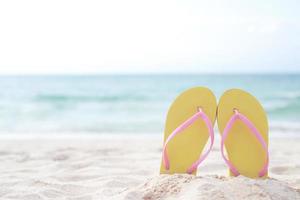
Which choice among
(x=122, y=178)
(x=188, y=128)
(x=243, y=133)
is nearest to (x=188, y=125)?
(x=188, y=128)

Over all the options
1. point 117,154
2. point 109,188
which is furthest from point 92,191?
point 117,154

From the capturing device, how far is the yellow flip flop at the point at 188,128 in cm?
165

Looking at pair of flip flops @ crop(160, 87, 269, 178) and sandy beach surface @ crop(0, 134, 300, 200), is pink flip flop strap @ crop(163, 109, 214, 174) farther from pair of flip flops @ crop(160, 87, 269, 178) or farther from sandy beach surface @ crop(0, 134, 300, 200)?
sandy beach surface @ crop(0, 134, 300, 200)

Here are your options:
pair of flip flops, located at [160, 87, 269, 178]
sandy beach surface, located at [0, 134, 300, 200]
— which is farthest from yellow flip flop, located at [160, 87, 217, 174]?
sandy beach surface, located at [0, 134, 300, 200]

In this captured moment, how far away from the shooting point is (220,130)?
1708 mm

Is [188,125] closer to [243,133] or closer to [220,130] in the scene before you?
[220,130]

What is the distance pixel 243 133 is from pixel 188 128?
0.80 feet

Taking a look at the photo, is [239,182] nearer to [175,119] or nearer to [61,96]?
[175,119]

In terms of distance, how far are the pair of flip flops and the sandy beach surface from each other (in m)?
0.15

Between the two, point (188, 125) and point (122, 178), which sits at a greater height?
point (188, 125)

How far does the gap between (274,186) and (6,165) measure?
1646mm

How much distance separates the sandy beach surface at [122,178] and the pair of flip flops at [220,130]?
0.15 meters

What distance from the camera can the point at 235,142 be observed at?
67.5 inches

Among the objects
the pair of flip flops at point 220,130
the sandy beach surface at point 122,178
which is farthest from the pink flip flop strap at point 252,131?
the sandy beach surface at point 122,178
